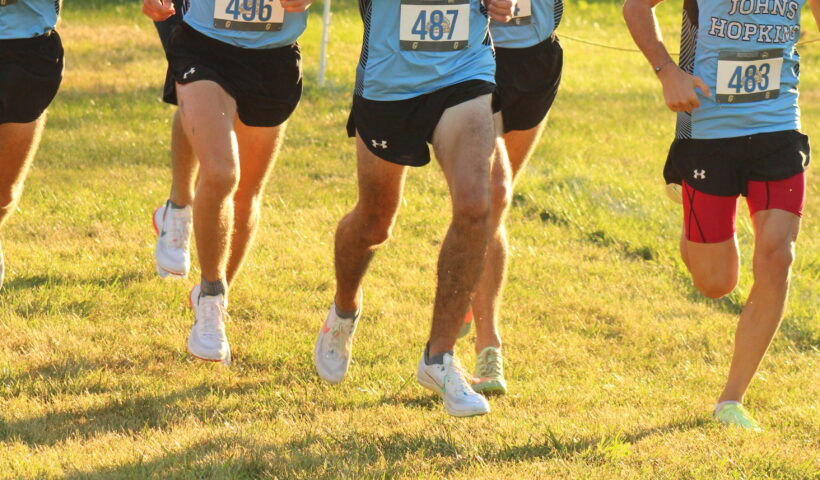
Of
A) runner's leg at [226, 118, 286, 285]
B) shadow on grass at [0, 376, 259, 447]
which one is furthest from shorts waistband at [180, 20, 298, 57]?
shadow on grass at [0, 376, 259, 447]

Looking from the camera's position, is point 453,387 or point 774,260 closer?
point 453,387

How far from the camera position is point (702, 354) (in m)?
6.02

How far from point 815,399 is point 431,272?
2406mm

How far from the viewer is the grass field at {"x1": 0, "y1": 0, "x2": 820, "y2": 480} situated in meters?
4.31

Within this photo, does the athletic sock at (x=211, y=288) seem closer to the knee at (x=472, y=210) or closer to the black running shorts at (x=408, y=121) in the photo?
the black running shorts at (x=408, y=121)

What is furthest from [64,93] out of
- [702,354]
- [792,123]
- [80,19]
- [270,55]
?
[792,123]

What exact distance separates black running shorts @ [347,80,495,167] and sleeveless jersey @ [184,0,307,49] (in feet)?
2.40

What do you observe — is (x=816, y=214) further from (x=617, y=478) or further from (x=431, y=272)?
(x=617, y=478)

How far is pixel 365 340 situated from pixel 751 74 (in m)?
2.15

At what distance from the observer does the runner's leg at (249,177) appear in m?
5.43

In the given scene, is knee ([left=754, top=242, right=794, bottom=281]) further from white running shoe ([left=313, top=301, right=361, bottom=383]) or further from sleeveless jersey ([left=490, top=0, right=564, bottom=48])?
white running shoe ([left=313, top=301, right=361, bottom=383])

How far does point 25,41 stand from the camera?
5199 mm

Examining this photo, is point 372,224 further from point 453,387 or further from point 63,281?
point 63,281

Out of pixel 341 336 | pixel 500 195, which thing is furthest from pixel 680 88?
pixel 341 336
